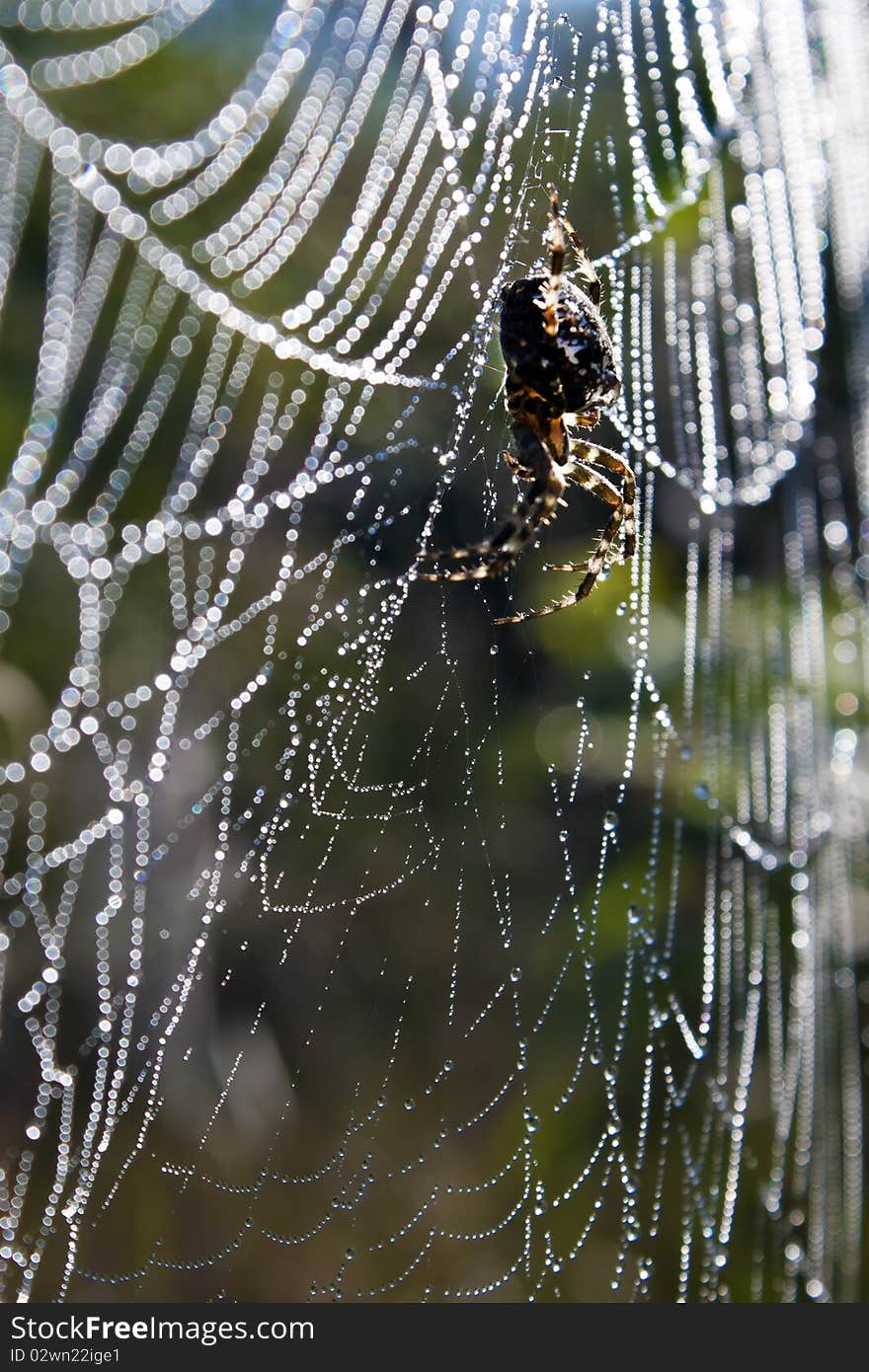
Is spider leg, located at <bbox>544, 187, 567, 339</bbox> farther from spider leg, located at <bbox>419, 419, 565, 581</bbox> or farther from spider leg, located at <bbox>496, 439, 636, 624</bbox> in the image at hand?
spider leg, located at <bbox>496, 439, 636, 624</bbox>

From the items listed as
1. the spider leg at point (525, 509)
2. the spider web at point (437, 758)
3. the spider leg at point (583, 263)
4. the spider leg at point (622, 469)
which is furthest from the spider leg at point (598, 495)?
the spider web at point (437, 758)

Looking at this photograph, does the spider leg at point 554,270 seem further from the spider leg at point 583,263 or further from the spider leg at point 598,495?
the spider leg at point 598,495

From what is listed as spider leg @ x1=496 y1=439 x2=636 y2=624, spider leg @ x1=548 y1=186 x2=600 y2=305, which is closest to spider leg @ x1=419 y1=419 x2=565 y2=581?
spider leg @ x1=496 y1=439 x2=636 y2=624

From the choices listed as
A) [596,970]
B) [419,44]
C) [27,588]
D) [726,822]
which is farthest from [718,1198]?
[419,44]

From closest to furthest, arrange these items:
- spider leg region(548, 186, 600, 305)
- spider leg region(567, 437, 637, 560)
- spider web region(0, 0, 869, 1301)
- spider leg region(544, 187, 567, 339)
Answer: spider leg region(544, 187, 567, 339), spider leg region(548, 186, 600, 305), spider leg region(567, 437, 637, 560), spider web region(0, 0, 869, 1301)

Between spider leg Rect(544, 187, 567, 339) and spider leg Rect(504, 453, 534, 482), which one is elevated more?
spider leg Rect(544, 187, 567, 339)

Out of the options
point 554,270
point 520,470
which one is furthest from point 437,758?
point 554,270
